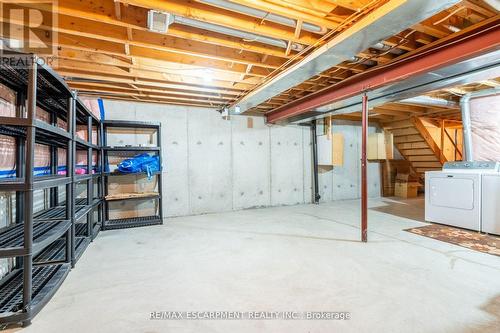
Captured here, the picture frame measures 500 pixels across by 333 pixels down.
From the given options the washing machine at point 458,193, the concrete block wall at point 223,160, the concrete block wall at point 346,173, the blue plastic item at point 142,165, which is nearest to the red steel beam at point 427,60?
the concrete block wall at point 223,160

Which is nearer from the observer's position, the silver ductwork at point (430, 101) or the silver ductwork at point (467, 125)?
the silver ductwork at point (467, 125)

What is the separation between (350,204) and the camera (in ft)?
19.2

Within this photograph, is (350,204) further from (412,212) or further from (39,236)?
(39,236)

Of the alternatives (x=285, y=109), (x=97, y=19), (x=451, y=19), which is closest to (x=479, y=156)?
(x=451, y=19)

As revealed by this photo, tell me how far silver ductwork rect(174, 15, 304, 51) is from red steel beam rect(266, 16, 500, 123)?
114cm

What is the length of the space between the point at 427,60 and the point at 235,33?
78.0 inches

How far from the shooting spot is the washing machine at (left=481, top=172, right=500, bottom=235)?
129 inches

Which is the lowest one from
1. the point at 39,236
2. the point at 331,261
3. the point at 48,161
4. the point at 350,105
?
the point at 331,261

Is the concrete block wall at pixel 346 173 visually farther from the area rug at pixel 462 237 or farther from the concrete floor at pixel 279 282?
the concrete floor at pixel 279 282

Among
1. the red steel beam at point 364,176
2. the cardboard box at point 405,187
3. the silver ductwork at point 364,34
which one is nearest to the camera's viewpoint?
the silver ductwork at point 364,34

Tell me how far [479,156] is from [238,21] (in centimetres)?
441

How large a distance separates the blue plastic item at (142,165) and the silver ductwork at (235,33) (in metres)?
2.48

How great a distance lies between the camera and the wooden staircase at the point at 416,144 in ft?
19.2

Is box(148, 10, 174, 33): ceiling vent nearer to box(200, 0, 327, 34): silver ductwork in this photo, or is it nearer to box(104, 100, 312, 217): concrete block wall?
box(200, 0, 327, 34): silver ductwork
